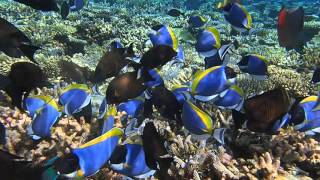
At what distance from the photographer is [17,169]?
6.34 ft

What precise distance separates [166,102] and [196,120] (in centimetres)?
42

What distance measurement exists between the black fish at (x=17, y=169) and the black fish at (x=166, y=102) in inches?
58.7

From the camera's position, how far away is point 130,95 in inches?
115

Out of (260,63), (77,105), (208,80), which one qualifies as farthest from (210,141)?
(77,105)

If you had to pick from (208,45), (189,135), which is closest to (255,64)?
(208,45)

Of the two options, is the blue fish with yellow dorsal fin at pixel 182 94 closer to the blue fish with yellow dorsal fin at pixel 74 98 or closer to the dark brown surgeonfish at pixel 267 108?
the dark brown surgeonfish at pixel 267 108

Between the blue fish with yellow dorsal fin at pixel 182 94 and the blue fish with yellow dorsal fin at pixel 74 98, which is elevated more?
the blue fish with yellow dorsal fin at pixel 74 98

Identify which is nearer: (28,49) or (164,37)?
(28,49)

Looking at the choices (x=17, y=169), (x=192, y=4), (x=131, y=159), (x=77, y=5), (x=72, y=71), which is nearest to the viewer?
(x=17, y=169)

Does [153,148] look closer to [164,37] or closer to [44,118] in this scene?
[44,118]

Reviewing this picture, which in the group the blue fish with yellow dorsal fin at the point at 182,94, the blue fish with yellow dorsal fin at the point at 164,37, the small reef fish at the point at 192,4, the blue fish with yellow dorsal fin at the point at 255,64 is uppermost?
the blue fish with yellow dorsal fin at the point at 164,37

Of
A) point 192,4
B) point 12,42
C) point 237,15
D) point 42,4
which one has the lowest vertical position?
point 192,4

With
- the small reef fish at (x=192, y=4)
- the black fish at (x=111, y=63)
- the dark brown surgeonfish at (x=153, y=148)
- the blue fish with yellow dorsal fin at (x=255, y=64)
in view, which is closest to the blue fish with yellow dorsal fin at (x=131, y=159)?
the dark brown surgeonfish at (x=153, y=148)

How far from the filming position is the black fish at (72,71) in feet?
22.5
